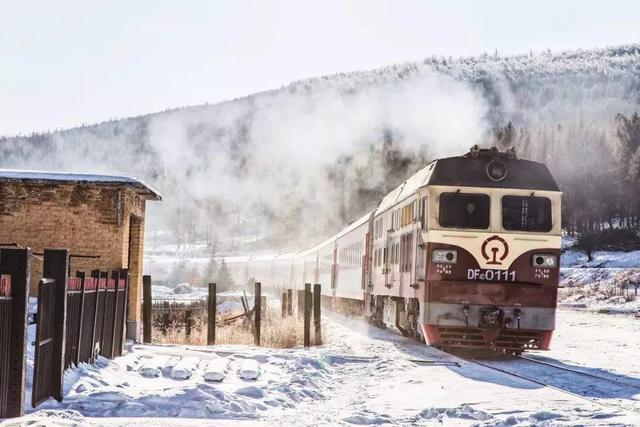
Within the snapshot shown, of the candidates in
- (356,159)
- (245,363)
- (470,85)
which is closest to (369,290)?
(245,363)

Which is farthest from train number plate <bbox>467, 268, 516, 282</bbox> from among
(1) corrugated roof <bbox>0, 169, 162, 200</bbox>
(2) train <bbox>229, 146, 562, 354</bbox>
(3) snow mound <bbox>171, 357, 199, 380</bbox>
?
(1) corrugated roof <bbox>0, 169, 162, 200</bbox>

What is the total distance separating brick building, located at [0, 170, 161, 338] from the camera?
49.1 ft

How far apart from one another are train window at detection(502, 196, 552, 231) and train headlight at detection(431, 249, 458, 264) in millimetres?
1105

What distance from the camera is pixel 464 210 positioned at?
14.3 m

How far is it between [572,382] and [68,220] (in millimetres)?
9234

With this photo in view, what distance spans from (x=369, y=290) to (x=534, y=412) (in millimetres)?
14140

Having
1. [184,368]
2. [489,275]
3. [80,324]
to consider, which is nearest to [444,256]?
[489,275]

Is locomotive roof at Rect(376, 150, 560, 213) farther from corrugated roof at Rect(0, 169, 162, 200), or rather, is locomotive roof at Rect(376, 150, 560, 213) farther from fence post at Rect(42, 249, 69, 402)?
fence post at Rect(42, 249, 69, 402)

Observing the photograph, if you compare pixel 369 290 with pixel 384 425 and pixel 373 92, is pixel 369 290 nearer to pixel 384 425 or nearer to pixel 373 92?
pixel 384 425

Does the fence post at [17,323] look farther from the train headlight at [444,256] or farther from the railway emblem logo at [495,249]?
the railway emblem logo at [495,249]

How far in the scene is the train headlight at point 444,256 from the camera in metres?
13.9

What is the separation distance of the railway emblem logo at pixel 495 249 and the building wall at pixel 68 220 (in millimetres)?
6545

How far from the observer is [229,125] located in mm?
187000

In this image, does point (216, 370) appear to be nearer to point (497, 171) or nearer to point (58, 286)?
point (58, 286)
